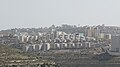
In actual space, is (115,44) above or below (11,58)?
below

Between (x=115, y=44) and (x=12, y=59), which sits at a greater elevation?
(x=12, y=59)

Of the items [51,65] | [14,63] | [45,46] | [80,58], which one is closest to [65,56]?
[80,58]

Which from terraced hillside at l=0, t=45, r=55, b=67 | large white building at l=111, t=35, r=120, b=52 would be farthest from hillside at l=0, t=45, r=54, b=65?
large white building at l=111, t=35, r=120, b=52

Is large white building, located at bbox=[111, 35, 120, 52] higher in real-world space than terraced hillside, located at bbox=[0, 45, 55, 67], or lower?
lower

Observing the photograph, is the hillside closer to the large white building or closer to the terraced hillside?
the terraced hillside

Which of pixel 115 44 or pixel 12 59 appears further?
pixel 115 44

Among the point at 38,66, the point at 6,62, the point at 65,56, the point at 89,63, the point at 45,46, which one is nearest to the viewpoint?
the point at 6,62

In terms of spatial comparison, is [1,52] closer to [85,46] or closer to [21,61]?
[21,61]

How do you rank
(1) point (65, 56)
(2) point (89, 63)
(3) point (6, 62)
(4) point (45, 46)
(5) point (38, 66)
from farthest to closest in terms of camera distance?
1. (4) point (45, 46)
2. (1) point (65, 56)
3. (2) point (89, 63)
4. (5) point (38, 66)
5. (3) point (6, 62)

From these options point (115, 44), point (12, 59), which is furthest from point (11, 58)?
point (115, 44)

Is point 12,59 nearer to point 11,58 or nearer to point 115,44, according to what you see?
point 11,58

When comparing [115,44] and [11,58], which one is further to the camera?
[115,44]
